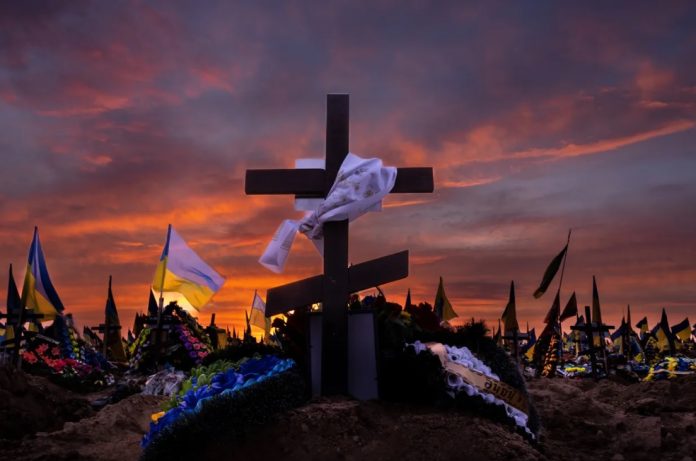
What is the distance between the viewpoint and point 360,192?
26.9 ft

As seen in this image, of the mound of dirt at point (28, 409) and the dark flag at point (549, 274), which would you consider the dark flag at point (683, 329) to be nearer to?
the dark flag at point (549, 274)

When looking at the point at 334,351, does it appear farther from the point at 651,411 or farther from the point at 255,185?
the point at 651,411

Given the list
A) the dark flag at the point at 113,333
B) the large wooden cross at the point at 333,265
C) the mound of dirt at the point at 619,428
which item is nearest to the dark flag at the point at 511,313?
the mound of dirt at the point at 619,428

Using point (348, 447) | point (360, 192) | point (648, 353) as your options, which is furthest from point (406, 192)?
point (648, 353)

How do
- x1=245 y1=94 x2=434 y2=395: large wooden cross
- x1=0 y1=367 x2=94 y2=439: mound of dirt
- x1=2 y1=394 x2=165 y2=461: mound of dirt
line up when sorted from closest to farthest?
x1=245 y1=94 x2=434 y2=395: large wooden cross < x1=2 y1=394 x2=165 y2=461: mound of dirt < x1=0 y1=367 x2=94 y2=439: mound of dirt

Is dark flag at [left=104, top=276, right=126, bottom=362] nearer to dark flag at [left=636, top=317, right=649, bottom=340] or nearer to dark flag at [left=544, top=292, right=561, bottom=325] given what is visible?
dark flag at [left=544, top=292, right=561, bottom=325]

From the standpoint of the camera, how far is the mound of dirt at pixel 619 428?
776 cm

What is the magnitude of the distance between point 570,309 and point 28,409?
20027mm

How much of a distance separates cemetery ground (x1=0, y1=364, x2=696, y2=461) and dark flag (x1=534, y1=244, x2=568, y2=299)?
169 inches

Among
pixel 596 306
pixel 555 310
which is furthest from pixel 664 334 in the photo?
pixel 555 310

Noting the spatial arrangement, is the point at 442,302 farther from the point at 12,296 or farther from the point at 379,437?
the point at 379,437

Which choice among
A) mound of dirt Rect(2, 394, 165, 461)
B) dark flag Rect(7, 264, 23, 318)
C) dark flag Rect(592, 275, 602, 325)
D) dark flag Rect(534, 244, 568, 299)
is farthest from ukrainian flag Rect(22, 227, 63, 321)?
dark flag Rect(592, 275, 602, 325)

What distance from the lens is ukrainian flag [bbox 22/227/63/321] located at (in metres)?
22.1

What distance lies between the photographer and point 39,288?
22406 mm
